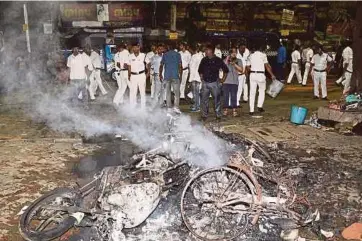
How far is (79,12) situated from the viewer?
23703 mm

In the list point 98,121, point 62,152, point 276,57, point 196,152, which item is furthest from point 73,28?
point 196,152

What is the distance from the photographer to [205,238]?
16.4 ft

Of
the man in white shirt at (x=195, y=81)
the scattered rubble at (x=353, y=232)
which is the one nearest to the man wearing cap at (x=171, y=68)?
the man in white shirt at (x=195, y=81)

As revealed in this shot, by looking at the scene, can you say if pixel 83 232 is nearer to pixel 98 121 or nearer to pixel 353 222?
pixel 353 222

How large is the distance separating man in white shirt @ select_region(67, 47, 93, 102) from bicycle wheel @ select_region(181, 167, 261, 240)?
823 cm

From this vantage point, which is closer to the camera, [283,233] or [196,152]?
[283,233]

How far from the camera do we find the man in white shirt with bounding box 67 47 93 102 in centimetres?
1271

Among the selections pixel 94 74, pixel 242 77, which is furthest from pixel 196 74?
pixel 94 74

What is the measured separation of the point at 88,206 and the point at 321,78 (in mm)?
11106

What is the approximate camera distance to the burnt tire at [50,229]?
495 cm

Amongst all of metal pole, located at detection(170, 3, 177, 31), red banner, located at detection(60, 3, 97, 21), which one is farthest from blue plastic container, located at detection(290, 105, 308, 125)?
red banner, located at detection(60, 3, 97, 21)

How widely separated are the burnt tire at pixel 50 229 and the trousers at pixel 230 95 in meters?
6.96

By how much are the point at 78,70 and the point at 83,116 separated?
1652 mm

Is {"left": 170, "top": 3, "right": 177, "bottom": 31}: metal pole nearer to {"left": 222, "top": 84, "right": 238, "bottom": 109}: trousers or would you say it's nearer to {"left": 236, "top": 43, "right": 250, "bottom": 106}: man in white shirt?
{"left": 236, "top": 43, "right": 250, "bottom": 106}: man in white shirt
